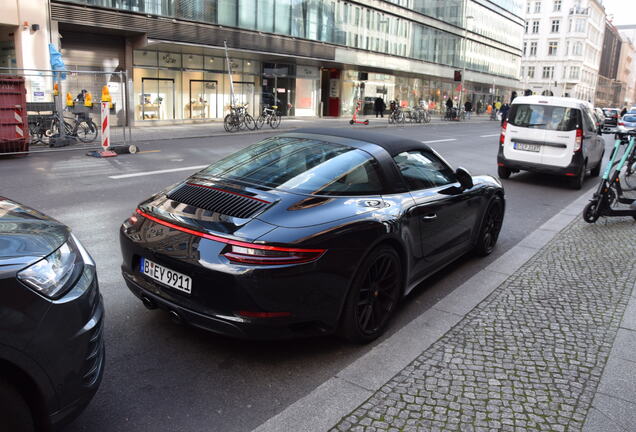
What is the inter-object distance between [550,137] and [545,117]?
45 cm

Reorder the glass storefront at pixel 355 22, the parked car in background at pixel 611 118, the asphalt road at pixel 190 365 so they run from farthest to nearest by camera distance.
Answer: the parked car in background at pixel 611 118, the glass storefront at pixel 355 22, the asphalt road at pixel 190 365

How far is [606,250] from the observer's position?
21.5 ft

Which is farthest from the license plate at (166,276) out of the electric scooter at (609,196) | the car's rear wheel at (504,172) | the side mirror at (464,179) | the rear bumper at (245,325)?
the car's rear wheel at (504,172)

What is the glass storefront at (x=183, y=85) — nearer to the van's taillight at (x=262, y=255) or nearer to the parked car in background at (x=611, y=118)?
the parked car in background at (x=611, y=118)

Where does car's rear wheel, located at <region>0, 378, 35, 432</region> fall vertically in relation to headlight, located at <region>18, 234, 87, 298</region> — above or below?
below

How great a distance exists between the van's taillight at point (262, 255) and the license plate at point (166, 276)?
13.7 inches

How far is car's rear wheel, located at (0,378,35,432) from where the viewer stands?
6.53 feet

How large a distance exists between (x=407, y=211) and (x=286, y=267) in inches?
53.4

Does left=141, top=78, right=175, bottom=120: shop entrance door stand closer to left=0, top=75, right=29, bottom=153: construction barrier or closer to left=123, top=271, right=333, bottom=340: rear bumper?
left=0, top=75, right=29, bottom=153: construction barrier

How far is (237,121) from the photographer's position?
21953 millimetres

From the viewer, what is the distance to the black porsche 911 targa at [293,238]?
124 inches

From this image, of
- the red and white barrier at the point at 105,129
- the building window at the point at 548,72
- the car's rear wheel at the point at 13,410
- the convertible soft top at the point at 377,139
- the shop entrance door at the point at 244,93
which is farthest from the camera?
the building window at the point at 548,72

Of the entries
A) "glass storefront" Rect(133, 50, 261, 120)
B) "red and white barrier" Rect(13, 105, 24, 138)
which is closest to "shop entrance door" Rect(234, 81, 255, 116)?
"glass storefront" Rect(133, 50, 261, 120)

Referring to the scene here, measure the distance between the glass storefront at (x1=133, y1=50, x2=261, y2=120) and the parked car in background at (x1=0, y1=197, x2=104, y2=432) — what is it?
940 inches
